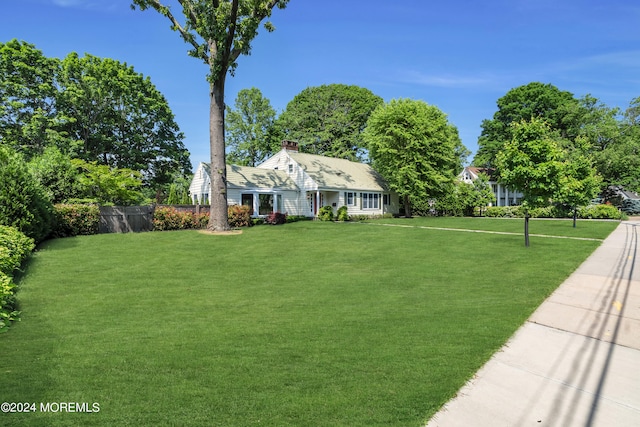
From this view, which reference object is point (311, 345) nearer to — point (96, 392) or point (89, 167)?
point (96, 392)

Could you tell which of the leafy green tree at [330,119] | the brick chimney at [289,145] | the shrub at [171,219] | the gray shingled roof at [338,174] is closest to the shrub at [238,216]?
the shrub at [171,219]

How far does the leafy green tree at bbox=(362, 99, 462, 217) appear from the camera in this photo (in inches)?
1273

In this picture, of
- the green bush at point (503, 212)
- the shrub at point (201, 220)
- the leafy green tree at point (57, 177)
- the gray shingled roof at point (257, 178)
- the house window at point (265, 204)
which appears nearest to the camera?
the leafy green tree at point (57, 177)

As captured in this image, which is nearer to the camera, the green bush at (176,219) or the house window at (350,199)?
the green bush at (176,219)

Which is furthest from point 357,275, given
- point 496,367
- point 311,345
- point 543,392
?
point 543,392

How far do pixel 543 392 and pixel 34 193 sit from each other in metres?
14.2

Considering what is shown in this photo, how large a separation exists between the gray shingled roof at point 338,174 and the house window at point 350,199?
0.70 metres

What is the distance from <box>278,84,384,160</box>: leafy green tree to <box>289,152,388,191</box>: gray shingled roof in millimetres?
8696

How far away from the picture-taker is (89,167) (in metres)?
19.4

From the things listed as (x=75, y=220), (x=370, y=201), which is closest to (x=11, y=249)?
(x=75, y=220)

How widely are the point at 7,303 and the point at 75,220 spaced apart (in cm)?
1145

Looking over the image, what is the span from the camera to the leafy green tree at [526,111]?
1679 inches

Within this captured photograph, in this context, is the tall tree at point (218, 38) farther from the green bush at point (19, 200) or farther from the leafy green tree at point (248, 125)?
the leafy green tree at point (248, 125)

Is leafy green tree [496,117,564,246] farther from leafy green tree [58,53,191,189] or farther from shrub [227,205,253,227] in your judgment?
leafy green tree [58,53,191,189]
